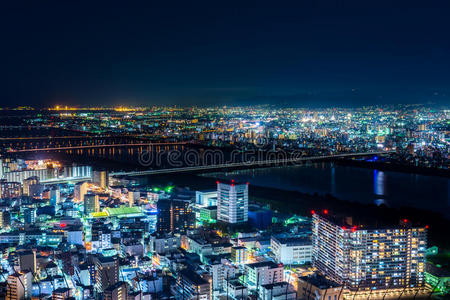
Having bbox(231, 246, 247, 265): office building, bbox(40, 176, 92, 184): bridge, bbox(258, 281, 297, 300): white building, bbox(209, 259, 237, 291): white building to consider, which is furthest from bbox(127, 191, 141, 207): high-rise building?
bbox(258, 281, 297, 300): white building

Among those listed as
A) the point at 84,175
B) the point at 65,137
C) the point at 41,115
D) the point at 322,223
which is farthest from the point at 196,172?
the point at 41,115

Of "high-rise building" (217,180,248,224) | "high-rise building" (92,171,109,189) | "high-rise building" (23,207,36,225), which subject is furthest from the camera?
"high-rise building" (92,171,109,189)

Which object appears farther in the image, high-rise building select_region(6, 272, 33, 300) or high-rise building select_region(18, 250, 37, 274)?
high-rise building select_region(18, 250, 37, 274)

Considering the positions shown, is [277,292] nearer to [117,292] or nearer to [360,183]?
[117,292]

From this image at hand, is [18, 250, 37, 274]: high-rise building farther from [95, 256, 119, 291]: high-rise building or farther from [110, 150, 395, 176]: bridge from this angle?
[110, 150, 395, 176]: bridge

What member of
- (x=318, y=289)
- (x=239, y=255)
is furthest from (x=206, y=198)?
(x=318, y=289)

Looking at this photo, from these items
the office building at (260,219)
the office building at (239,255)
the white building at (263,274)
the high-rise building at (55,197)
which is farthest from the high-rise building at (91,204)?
the white building at (263,274)
